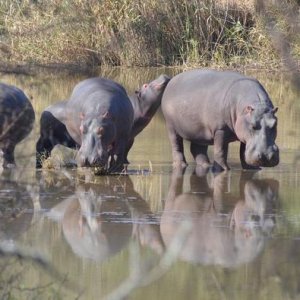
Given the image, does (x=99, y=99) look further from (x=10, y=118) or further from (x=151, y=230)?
(x=151, y=230)

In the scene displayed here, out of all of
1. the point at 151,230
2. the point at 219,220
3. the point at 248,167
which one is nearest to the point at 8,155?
the point at 248,167

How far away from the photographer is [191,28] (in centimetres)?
2119

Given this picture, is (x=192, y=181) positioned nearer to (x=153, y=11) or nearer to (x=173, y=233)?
(x=173, y=233)

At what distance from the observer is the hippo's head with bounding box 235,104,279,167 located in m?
9.92

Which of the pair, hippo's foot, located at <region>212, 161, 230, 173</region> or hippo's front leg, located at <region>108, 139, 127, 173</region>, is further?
hippo's foot, located at <region>212, 161, 230, 173</region>

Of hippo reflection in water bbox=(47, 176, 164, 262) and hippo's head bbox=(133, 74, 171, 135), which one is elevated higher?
hippo's head bbox=(133, 74, 171, 135)

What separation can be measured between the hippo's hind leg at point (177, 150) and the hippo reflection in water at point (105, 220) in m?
1.56

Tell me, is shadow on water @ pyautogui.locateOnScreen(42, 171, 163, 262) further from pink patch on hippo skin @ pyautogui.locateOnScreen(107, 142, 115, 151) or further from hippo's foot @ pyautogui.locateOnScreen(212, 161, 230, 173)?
hippo's foot @ pyautogui.locateOnScreen(212, 161, 230, 173)

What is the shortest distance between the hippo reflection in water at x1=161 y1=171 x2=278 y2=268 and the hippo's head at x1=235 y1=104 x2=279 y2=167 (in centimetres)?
25

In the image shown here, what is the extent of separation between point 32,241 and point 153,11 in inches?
594

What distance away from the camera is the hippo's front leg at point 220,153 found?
34.2 ft

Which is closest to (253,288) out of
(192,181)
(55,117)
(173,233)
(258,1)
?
(173,233)

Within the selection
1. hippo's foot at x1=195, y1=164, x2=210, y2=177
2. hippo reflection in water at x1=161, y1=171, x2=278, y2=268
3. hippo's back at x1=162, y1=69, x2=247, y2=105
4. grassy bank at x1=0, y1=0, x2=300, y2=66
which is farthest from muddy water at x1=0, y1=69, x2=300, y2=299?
grassy bank at x1=0, y1=0, x2=300, y2=66

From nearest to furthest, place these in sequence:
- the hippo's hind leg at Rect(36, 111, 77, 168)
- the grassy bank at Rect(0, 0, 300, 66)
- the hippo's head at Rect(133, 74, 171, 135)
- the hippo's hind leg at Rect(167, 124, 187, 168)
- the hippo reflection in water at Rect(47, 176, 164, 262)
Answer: the hippo reflection in water at Rect(47, 176, 164, 262) < the hippo's hind leg at Rect(167, 124, 187, 168) < the hippo's hind leg at Rect(36, 111, 77, 168) < the hippo's head at Rect(133, 74, 171, 135) < the grassy bank at Rect(0, 0, 300, 66)
